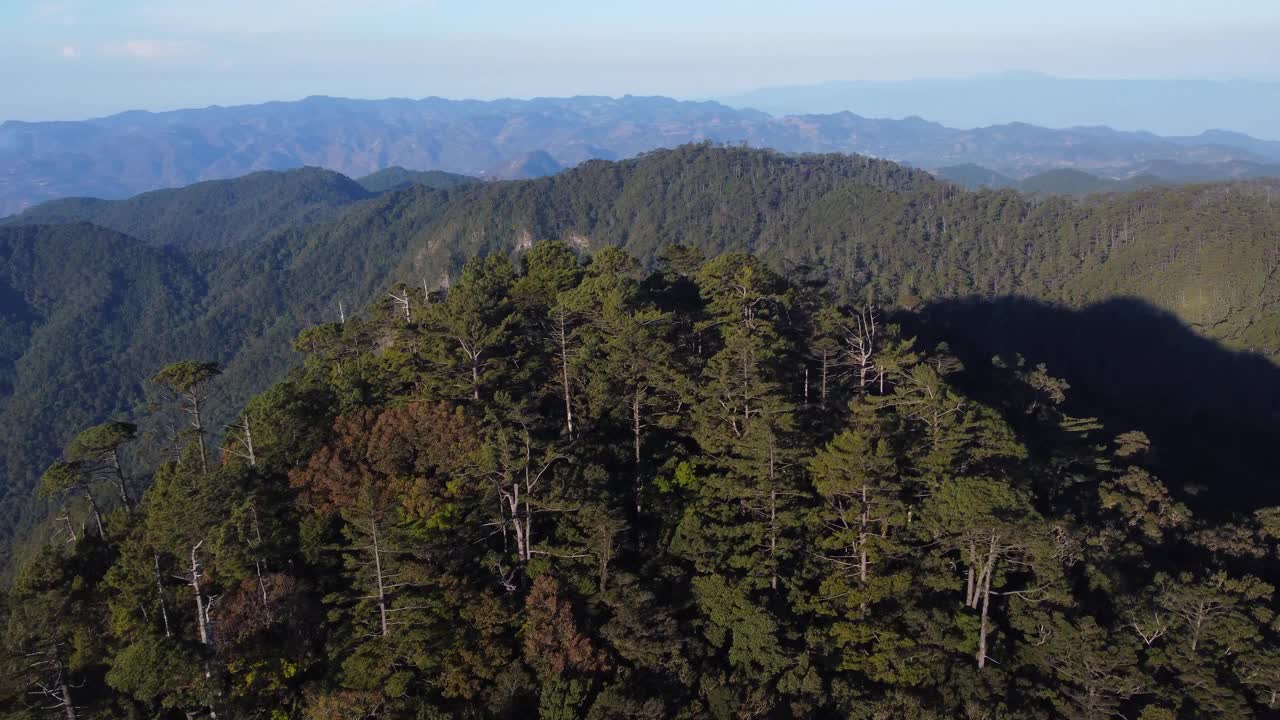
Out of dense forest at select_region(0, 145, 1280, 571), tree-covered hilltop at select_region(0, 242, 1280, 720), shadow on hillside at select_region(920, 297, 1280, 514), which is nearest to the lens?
tree-covered hilltop at select_region(0, 242, 1280, 720)

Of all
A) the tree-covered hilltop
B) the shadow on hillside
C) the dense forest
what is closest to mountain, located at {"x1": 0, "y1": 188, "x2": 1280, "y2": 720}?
the tree-covered hilltop

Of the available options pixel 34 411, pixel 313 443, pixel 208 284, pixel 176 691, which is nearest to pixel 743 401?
pixel 313 443

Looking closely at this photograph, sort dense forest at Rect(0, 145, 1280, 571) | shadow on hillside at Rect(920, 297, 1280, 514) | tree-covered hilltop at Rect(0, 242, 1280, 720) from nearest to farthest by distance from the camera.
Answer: tree-covered hilltop at Rect(0, 242, 1280, 720), shadow on hillside at Rect(920, 297, 1280, 514), dense forest at Rect(0, 145, 1280, 571)

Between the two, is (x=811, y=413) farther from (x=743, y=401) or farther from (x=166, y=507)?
(x=166, y=507)

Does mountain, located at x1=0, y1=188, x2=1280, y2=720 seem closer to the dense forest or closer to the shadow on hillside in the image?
the dense forest

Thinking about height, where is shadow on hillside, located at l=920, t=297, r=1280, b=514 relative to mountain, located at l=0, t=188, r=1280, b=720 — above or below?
below

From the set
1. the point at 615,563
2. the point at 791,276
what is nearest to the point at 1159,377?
the point at 791,276

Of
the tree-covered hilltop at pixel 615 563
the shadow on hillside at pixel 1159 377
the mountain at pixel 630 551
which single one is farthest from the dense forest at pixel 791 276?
the tree-covered hilltop at pixel 615 563

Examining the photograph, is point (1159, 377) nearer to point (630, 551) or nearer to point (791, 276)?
point (791, 276)
